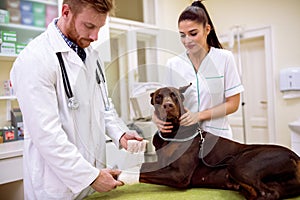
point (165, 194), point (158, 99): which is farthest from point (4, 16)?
point (165, 194)

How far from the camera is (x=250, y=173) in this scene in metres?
0.83

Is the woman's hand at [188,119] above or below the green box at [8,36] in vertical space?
below

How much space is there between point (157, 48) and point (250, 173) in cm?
→ 47

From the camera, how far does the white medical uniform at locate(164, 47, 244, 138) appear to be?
0.99 metres

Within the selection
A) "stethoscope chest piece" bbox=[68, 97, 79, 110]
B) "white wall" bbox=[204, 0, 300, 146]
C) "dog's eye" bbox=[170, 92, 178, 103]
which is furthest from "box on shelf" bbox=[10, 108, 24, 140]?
"white wall" bbox=[204, 0, 300, 146]

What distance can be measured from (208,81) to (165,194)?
420 millimetres

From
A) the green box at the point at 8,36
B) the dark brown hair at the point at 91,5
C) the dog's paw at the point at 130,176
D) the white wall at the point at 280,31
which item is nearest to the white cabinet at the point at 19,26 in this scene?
the green box at the point at 8,36

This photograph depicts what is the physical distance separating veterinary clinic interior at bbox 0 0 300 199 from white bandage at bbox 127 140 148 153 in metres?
0.02

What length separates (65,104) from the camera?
2.76 ft

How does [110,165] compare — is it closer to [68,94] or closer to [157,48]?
[68,94]

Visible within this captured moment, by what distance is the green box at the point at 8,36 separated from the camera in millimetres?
1962

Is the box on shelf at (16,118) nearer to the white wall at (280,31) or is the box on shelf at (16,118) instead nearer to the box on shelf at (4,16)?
the box on shelf at (4,16)

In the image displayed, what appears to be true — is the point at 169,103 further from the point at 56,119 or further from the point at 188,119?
the point at 56,119

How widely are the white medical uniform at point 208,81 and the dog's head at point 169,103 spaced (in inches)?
1.6
